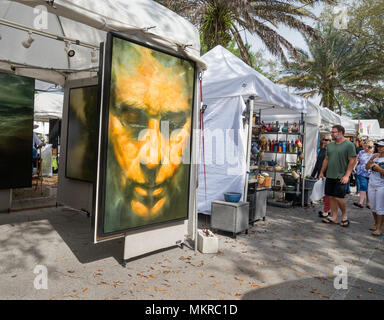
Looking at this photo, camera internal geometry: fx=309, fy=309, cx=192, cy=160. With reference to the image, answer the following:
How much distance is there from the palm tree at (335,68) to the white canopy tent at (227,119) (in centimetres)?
1313

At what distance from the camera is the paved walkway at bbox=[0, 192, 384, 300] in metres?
3.54

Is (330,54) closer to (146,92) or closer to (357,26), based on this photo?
(357,26)

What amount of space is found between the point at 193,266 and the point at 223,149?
9.86 feet

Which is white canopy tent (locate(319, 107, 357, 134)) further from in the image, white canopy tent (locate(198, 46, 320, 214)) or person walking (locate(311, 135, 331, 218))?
white canopy tent (locate(198, 46, 320, 214))

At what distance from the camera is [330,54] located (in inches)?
787

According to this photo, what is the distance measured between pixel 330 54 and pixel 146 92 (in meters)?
19.4

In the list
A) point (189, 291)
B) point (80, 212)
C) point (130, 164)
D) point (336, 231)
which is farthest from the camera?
point (80, 212)

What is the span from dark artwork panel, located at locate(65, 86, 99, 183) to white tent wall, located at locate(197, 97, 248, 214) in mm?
2403

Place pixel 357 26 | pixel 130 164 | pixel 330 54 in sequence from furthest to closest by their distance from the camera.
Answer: pixel 330 54 < pixel 357 26 < pixel 130 164

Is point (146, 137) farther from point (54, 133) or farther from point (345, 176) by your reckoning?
point (54, 133)

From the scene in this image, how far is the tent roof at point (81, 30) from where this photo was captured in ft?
11.8

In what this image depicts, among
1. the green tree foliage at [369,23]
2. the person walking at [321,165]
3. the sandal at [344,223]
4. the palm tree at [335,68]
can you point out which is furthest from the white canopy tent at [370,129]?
the sandal at [344,223]

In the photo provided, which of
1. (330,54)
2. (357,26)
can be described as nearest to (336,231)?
(357,26)

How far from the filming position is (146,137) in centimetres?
422
